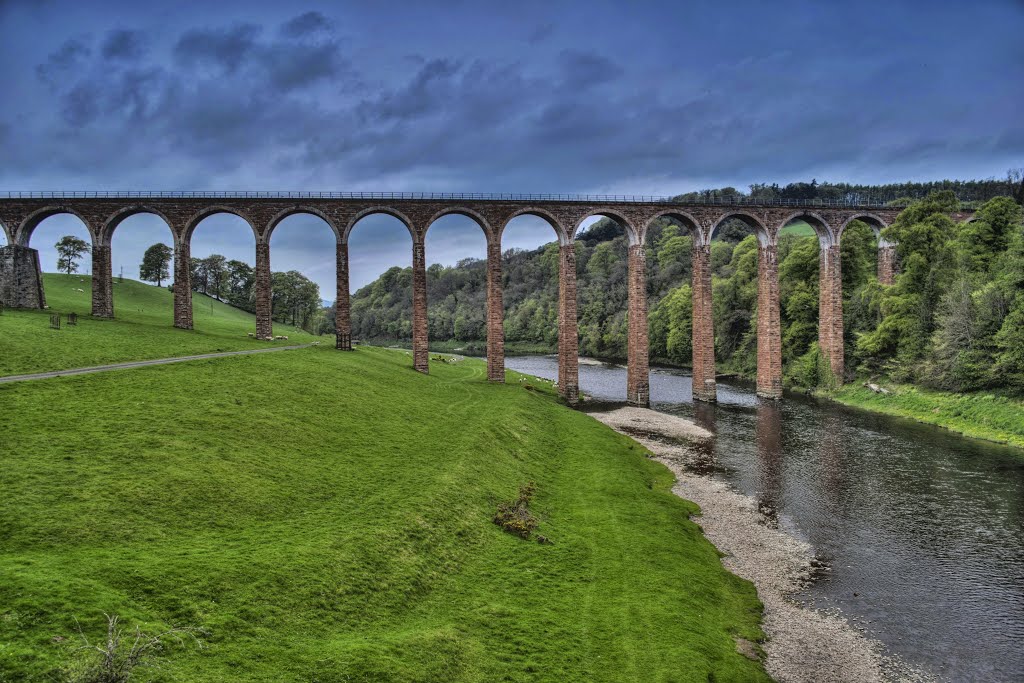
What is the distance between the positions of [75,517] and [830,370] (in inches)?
2642

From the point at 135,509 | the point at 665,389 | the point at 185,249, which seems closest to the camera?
the point at 135,509

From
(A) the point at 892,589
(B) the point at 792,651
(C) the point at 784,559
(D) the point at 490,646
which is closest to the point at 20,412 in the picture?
(D) the point at 490,646

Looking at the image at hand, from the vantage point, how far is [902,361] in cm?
5400

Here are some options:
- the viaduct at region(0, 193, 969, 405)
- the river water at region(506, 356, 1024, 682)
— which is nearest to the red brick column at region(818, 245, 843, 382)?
the viaduct at region(0, 193, 969, 405)

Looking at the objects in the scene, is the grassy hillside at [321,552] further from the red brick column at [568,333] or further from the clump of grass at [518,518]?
the red brick column at [568,333]

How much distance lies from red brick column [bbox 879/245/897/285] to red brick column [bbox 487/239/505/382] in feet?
148

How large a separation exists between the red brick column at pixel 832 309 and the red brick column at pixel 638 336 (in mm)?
21673

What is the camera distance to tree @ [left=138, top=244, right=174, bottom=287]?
3674 inches

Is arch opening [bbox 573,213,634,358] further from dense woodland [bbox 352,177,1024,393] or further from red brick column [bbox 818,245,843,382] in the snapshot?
red brick column [bbox 818,245,843,382]

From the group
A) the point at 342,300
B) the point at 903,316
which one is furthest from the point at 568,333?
the point at 903,316

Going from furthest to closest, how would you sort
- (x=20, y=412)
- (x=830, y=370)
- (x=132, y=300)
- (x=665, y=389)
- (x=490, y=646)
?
1. (x=132, y=300)
2. (x=665, y=389)
3. (x=830, y=370)
4. (x=20, y=412)
5. (x=490, y=646)

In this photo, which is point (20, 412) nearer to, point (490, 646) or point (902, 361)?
point (490, 646)

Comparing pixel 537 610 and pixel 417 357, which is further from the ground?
pixel 417 357

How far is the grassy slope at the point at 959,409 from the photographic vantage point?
3962 centimetres
